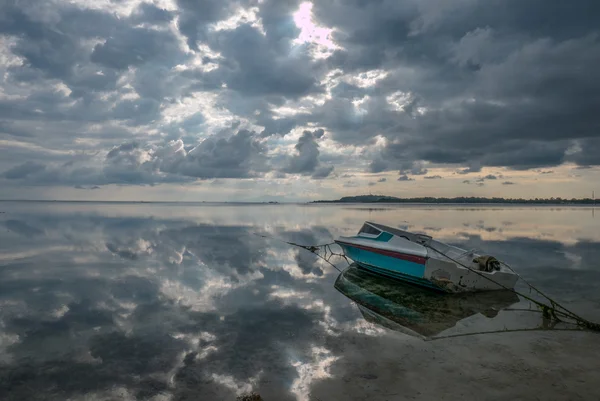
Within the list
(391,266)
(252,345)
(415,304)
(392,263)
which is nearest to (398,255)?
(392,263)

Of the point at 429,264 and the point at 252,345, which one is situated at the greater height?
the point at 429,264

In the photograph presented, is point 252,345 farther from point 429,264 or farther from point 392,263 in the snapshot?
point 392,263

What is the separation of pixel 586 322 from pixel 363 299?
8.10 m

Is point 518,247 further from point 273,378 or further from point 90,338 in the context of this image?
point 90,338

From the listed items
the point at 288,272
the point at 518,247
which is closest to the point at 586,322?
the point at 288,272

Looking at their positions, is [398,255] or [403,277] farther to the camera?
[398,255]

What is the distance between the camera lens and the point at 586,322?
12047mm

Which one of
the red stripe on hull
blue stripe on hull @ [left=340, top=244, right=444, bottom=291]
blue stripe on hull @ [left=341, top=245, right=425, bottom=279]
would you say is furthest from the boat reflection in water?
the red stripe on hull

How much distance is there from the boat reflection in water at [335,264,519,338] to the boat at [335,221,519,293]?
0.49 m

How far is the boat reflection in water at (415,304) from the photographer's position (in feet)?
42.0

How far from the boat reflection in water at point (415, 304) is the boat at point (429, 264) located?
0.49 m

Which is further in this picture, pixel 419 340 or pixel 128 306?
pixel 128 306

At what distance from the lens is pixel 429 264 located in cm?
1742

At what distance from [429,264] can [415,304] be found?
262 centimetres
